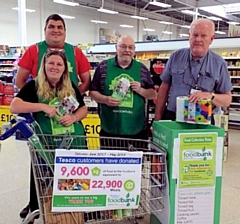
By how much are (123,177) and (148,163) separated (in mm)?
240

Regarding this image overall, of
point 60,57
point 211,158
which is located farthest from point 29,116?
point 211,158

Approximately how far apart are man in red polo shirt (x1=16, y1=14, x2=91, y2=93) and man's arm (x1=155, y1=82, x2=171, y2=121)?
682 millimetres

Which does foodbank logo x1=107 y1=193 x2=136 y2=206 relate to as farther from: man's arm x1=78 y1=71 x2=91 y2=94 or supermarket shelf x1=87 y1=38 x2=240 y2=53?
supermarket shelf x1=87 y1=38 x2=240 y2=53

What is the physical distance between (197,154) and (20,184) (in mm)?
2532

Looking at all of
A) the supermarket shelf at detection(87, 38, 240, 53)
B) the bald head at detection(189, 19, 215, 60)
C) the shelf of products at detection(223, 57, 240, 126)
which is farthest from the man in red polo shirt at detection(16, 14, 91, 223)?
the supermarket shelf at detection(87, 38, 240, 53)

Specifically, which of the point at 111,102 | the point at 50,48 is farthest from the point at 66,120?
the point at 50,48

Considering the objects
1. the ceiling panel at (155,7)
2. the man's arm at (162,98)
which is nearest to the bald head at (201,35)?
the man's arm at (162,98)

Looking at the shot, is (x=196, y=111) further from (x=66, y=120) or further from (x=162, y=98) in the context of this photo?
(x=66, y=120)

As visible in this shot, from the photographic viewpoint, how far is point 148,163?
1946 millimetres

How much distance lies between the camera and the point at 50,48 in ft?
8.43

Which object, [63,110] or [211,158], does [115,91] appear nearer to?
[63,110]

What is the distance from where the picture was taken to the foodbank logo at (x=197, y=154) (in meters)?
1.90

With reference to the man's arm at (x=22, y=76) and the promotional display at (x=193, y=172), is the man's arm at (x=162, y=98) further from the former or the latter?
the man's arm at (x=22, y=76)

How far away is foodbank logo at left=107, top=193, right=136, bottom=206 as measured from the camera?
178cm
